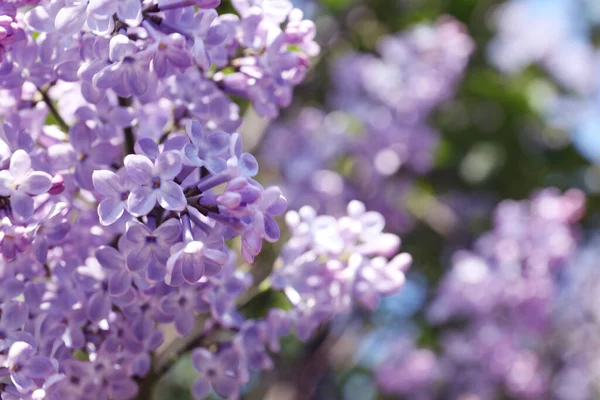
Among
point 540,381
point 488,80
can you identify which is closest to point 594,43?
point 488,80

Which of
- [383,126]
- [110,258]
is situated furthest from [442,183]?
[110,258]

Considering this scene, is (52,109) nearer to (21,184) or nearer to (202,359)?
(21,184)

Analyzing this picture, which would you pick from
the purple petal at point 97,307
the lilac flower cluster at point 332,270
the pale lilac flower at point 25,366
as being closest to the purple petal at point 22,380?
the pale lilac flower at point 25,366

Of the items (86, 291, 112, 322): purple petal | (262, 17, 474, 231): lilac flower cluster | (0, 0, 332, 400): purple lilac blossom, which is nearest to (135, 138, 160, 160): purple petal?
(0, 0, 332, 400): purple lilac blossom

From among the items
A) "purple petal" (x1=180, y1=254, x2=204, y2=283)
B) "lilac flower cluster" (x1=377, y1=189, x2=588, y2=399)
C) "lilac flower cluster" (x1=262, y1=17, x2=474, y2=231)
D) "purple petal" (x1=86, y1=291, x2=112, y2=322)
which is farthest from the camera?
"lilac flower cluster" (x1=262, y1=17, x2=474, y2=231)

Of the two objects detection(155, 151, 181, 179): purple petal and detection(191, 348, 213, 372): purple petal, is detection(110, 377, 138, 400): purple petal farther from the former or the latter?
detection(155, 151, 181, 179): purple petal

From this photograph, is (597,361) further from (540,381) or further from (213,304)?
(213,304)
